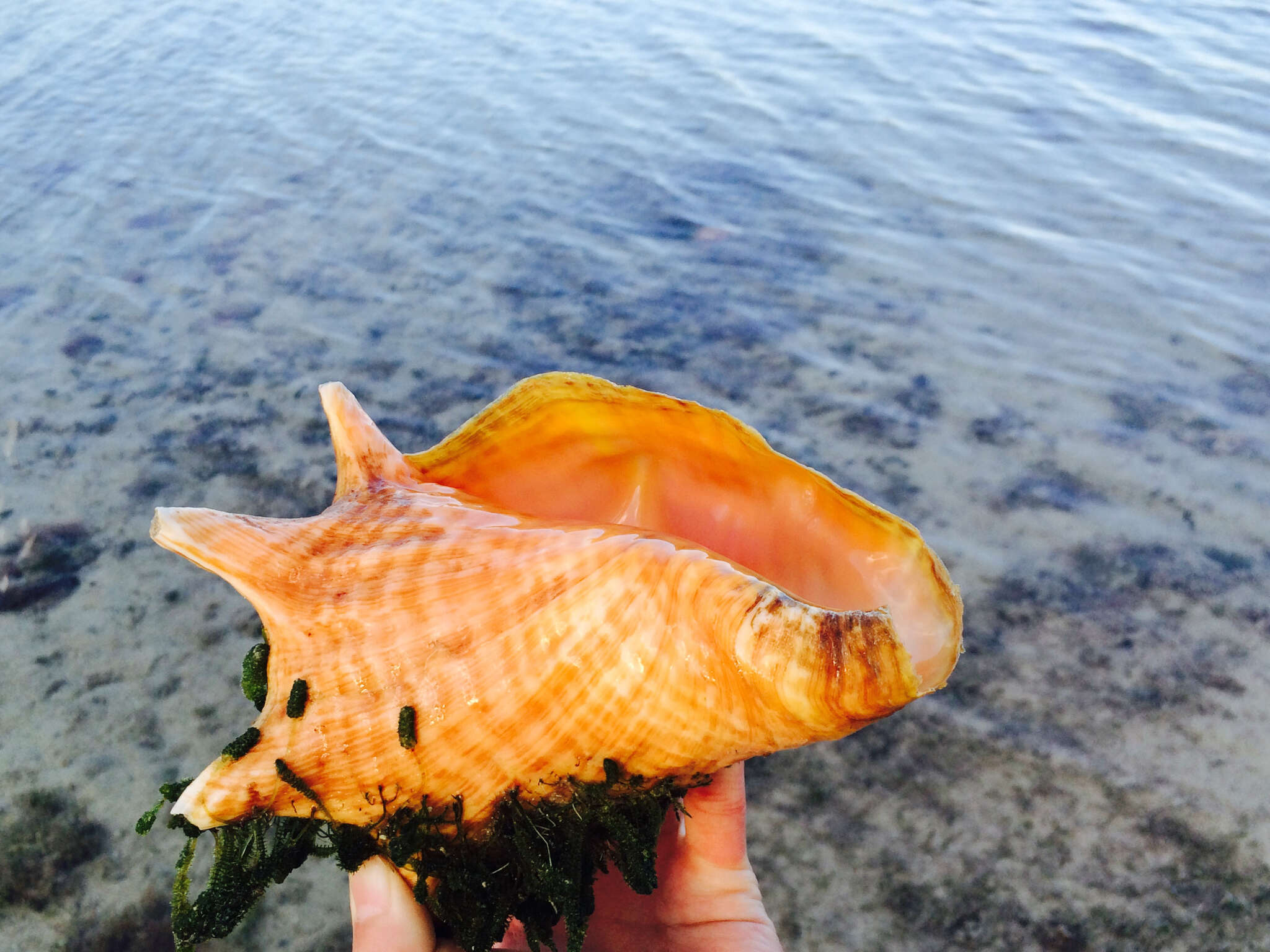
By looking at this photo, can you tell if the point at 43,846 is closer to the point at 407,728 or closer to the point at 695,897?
the point at 407,728

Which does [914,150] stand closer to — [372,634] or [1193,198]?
[1193,198]

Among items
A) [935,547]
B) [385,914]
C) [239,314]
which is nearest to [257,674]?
[385,914]

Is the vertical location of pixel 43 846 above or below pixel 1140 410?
below

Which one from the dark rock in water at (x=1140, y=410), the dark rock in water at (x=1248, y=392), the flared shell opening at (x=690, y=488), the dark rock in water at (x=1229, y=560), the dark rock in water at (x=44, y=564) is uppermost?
the flared shell opening at (x=690, y=488)

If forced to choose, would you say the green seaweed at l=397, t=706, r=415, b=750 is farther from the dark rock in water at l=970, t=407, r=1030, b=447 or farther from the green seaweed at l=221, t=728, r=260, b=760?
the dark rock in water at l=970, t=407, r=1030, b=447

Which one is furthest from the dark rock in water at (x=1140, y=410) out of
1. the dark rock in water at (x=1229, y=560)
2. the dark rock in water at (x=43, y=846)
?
the dark rock in water at (x=43, y=846)

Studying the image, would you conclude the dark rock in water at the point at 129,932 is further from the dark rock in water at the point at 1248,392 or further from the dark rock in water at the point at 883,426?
the dark rock in water at the point at 1248,392
